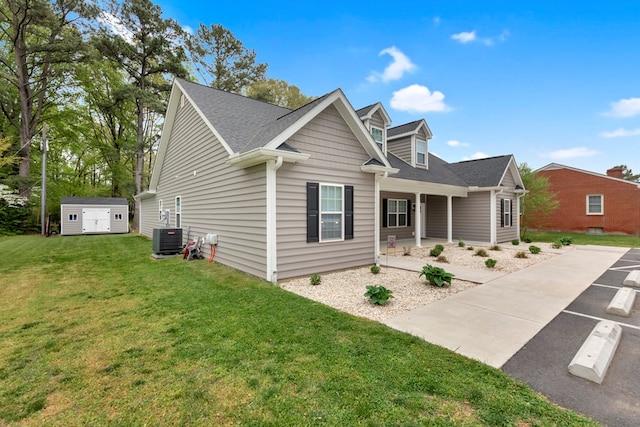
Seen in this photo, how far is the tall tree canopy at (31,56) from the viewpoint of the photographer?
1586 centimetres

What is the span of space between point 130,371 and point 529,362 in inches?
164

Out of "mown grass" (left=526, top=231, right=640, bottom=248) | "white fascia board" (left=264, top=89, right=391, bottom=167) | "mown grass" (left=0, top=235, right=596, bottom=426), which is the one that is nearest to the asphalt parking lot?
"mown grass" (left=0, top=235, right=596, bottom=426)

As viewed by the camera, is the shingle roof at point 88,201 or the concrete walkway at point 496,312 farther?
the shingle roof at point 88,201

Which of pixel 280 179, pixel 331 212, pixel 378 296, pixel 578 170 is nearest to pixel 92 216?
pixel 280 179

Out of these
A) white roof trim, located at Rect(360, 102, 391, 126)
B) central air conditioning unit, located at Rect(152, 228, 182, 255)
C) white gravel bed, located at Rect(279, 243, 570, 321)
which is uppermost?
white roof trim, located at Rect(360, 102, 391, 126)

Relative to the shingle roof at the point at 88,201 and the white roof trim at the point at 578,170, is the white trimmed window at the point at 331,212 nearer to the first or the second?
the white roof trim at the point at 578,170

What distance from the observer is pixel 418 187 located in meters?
11.8

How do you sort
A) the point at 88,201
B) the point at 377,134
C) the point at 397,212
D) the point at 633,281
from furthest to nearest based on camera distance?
the point at 88,201
the point at 397,212
the point at 377,134
the point at 633,281

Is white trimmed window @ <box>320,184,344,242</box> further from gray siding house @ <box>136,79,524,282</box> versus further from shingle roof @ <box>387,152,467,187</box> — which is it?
shingle roof @ <box>387,152,467,187</box>

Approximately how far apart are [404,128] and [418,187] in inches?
137

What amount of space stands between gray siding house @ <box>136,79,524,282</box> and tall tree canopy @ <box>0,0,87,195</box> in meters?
12.1

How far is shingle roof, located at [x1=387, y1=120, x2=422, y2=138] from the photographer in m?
13.0

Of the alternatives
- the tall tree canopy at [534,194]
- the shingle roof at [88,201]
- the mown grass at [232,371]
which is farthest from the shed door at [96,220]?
the tall tree canopy at [534,194]

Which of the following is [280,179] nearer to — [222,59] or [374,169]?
[374,169]
